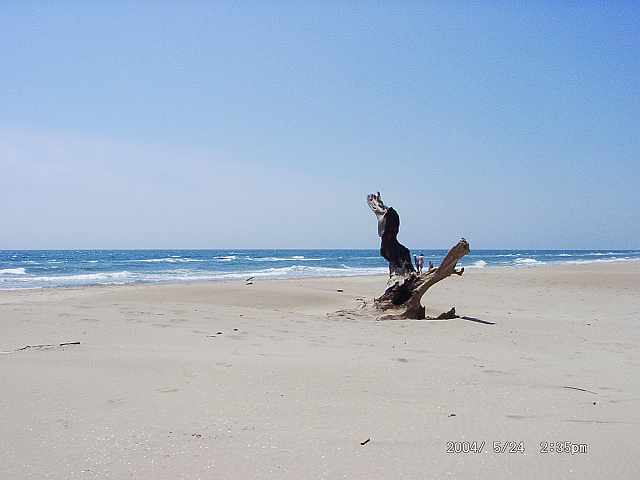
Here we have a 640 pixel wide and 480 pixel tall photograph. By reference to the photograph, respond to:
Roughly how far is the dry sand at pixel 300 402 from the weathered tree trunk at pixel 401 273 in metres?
2.62

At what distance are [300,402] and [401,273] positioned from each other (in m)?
8.27

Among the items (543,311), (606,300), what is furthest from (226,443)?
(606,300)

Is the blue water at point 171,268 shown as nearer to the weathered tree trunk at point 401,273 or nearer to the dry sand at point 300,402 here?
the weathered tree trunk at point 401,273

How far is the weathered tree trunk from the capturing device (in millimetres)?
11109

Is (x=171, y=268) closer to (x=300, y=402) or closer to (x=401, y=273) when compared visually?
(x=401, y=273)

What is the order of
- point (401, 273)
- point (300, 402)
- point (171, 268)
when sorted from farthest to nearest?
point (171, 268)
point (401, 273)
point (300, 402)

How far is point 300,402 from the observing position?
4000mm

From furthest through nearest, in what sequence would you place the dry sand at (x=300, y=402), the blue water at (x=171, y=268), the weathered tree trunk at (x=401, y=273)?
1. the blue water at (x=171, y=268)
2. the weathered tree trunk at (x=401, y=273)
3. the dry sand at (x=300, y=402)

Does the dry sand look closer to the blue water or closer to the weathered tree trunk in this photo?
the weathered tree trunk

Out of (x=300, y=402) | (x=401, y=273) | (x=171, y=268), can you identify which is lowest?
(x=171, y=268)

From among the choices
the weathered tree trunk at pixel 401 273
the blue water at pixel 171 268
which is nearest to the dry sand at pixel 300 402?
the weathered tree trunk at pixel 401 273

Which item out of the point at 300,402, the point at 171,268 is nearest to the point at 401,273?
the point at 300,402

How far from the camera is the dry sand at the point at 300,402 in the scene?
2920 mm

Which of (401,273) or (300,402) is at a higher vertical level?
(401,273)
